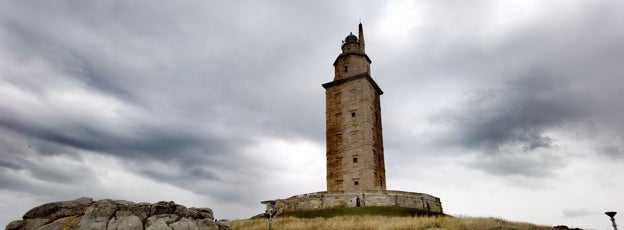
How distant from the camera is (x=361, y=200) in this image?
3438cm

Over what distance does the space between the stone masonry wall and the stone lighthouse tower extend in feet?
17.0

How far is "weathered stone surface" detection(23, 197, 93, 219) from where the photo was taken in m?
18.3

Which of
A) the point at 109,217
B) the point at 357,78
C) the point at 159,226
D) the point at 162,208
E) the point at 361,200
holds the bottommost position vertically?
the point at 159,226

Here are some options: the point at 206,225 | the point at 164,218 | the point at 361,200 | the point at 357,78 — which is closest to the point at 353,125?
the point at 357,78

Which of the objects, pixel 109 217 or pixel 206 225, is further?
pixel 206 225

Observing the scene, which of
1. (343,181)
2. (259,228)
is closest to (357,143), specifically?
(343,181)

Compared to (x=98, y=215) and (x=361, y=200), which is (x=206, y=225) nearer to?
(x=98, y=215)

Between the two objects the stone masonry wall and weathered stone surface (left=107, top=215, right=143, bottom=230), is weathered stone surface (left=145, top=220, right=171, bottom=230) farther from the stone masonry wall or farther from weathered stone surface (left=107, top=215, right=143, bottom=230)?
the stone masonry wall

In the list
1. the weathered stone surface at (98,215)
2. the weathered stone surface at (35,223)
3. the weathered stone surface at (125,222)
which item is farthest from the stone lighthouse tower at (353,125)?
the weathered stone surface at (35,223)

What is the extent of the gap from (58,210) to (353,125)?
2946 cm

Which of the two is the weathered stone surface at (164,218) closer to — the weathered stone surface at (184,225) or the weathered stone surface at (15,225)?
the weathered stone surface at (184,225)

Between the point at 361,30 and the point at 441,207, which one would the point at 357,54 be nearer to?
the point at 361,30

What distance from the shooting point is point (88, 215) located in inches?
682

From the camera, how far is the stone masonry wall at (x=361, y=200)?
34031 millimetres
